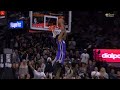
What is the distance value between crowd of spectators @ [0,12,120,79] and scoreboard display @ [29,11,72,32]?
16 centimetres

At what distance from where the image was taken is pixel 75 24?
28.1 ft

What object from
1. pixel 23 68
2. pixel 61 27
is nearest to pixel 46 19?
pixel 61 27

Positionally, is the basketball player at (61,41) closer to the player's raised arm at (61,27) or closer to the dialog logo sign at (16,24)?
the player's raised arm at (61,27)

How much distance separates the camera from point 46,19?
26.6 feet

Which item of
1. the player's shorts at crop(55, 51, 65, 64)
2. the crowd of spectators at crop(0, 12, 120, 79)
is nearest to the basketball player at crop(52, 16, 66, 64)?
the player's shorts at crop(55, 51, 65, 64)

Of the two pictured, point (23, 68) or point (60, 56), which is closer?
point (23, 68)

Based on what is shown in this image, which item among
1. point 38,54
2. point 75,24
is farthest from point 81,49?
point 38,54

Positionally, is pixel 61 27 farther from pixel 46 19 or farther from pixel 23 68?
pixel 23 68

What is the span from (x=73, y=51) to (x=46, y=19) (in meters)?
0.88

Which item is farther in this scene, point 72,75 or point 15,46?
point 15,46

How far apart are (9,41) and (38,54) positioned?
2.67ft

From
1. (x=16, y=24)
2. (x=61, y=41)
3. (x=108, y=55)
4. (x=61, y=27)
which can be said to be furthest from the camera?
(x=16, y=24)
